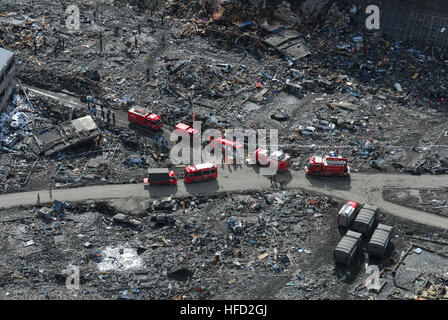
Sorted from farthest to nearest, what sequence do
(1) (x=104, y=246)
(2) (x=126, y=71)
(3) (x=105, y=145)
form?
1. (2) (x=126, y=71)
2. (3) (x=105, y=145)
3. (1) (x=104, y=246)

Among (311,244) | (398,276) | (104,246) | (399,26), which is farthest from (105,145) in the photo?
(399,26)

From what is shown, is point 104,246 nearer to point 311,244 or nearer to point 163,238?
point 163,238

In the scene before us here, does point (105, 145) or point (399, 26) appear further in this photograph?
point (399, 26)

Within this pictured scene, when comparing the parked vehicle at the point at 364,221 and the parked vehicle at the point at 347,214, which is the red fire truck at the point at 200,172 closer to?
the parked vehicle at the point at 347,214

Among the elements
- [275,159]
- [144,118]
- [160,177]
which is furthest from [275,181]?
[144,118]

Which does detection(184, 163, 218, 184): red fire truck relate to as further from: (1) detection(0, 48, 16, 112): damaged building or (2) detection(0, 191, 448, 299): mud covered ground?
(1) detection(0, 48, 16, 112): damaged building

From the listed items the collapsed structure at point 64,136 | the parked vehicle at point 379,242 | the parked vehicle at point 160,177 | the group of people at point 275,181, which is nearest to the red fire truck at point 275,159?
the group of people at point 275,181

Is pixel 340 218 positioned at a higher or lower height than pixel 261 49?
lower

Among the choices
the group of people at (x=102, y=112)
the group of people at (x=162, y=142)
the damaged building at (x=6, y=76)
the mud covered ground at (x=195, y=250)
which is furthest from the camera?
the group of people at (x=102, y=112)
